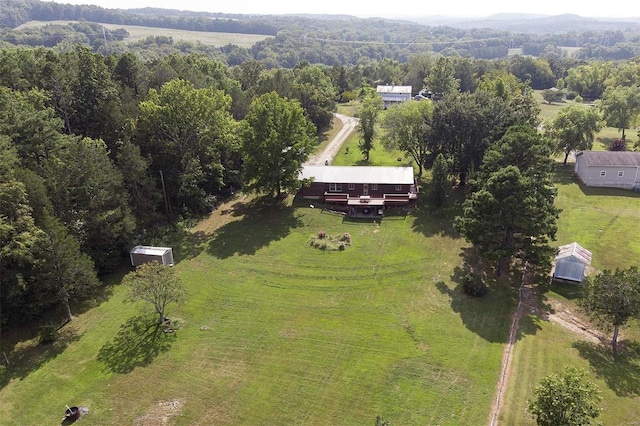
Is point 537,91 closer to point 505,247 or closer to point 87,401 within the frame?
point 505,247

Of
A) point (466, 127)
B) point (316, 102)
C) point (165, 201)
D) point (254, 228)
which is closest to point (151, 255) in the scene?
point (165, 201)

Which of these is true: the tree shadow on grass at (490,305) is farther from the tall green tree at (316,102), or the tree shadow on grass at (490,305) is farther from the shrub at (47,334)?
the tall green tree at (316,102)

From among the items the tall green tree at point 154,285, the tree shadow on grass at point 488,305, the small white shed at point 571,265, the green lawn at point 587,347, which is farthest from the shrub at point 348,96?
the tall green tree at point 154,285

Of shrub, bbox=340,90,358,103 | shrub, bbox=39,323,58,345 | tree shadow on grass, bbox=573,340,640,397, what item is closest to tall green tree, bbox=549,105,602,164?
tree shadow on grass, bbox=573,340,640,397

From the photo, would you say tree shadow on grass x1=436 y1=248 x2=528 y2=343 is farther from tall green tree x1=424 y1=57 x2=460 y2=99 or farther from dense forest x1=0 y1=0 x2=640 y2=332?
tall green tree x1=424 y1=57 x2=460 y2=99

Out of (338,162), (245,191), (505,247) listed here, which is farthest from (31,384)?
(338,162)

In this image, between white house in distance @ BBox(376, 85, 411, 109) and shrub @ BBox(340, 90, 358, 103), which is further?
shrub @ BBox(340, 90, 358, 103)
